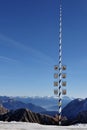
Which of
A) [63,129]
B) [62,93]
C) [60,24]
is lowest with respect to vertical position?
[63,129]

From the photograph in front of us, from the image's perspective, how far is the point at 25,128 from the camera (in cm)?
2006

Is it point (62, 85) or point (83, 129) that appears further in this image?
point (62, 85)

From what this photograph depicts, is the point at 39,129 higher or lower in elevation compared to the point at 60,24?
lower

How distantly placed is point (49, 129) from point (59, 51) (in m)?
10.1

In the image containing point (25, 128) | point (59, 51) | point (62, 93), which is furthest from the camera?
point (59, 51)

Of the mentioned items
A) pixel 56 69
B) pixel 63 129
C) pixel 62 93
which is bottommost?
pixel 63 129

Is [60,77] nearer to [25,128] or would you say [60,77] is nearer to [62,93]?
[62,93]

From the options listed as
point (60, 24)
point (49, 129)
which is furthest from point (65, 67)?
point (49, 129)

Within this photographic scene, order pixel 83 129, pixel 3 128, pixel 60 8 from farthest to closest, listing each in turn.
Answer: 1. pixel 60 8
2. pixel 83 129
3. pixel 3 128

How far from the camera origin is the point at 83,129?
842 inches

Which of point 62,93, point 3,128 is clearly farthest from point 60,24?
point 3,128

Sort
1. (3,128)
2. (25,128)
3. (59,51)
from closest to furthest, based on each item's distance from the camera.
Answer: (3,128) → (25,128) → (59,51)

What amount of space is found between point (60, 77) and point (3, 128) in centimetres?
955

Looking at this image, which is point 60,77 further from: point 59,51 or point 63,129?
point 63,129
